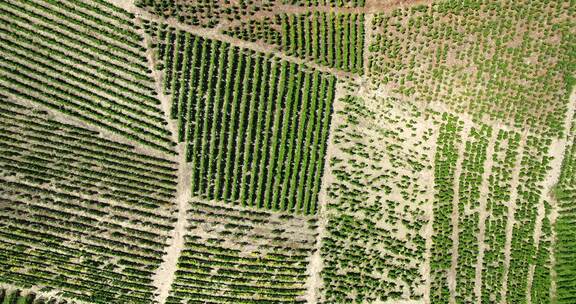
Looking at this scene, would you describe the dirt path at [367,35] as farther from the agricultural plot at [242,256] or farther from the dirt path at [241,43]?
the agricultural plot at [242,256]

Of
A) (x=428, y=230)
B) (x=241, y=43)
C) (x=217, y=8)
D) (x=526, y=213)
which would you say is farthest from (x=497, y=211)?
(x=217, y=8)

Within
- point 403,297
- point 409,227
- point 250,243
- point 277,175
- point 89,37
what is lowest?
point 403,297

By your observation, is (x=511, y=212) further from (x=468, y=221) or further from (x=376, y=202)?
(x=376, y=202)

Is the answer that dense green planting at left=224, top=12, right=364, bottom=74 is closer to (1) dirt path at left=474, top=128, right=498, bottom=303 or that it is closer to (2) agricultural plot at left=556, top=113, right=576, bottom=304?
(1) dirt path at left=474, top=128, right=498, bottom=303

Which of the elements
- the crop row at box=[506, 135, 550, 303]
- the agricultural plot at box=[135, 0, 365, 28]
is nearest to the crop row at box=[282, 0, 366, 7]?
the agricultural plot at box=[135, 0, 365, 28]

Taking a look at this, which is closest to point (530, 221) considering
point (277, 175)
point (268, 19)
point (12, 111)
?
point (277, 175)

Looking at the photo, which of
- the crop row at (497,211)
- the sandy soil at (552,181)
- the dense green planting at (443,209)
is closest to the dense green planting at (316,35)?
the dense green planting at (443,209)

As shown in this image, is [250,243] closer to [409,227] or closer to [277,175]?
[277,175]
